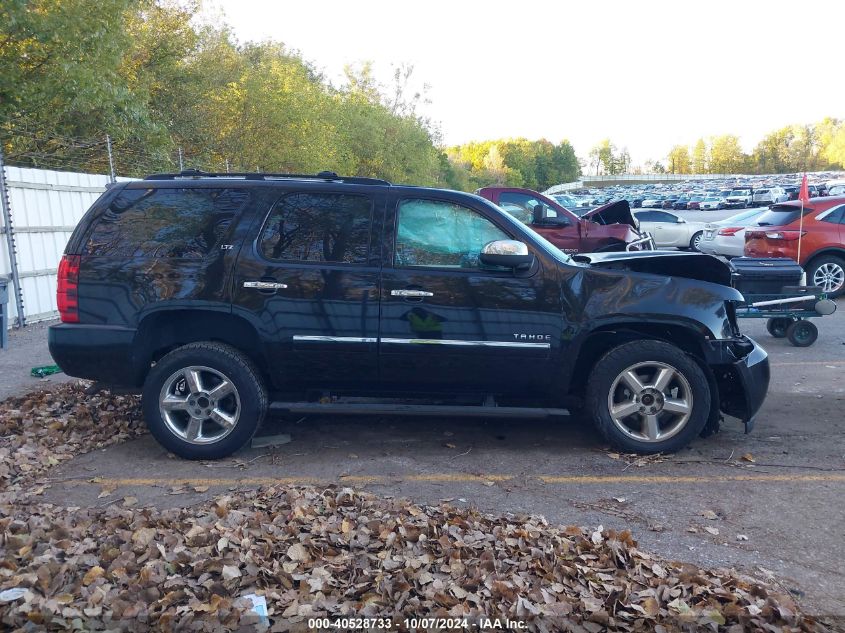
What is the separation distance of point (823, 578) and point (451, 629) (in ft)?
6.29

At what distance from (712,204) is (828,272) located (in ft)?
177

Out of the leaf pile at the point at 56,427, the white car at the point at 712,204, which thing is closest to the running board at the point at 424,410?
the leaf pile at the point at 56,427

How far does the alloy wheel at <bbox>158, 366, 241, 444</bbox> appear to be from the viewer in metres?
5.32

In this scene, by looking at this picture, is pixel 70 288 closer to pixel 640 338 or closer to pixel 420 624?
pixel 420 624

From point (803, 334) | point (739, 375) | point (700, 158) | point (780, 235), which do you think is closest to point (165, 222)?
point (739, 375)

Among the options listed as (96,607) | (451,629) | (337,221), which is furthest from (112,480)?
(451,629)

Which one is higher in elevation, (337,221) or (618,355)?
(337,221)

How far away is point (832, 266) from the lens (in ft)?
42.5

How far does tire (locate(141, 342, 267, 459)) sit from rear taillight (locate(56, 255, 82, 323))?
715mm

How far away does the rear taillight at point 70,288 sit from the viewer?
17.7 feet

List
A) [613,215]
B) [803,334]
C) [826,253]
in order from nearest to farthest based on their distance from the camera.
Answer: [803,334] < [826,253] < [613,215]

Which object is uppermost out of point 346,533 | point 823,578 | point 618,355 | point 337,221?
point 337,221

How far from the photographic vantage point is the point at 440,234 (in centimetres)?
551

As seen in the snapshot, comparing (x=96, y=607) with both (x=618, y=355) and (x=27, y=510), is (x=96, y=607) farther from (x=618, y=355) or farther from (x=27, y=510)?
(x=618, y=355)
